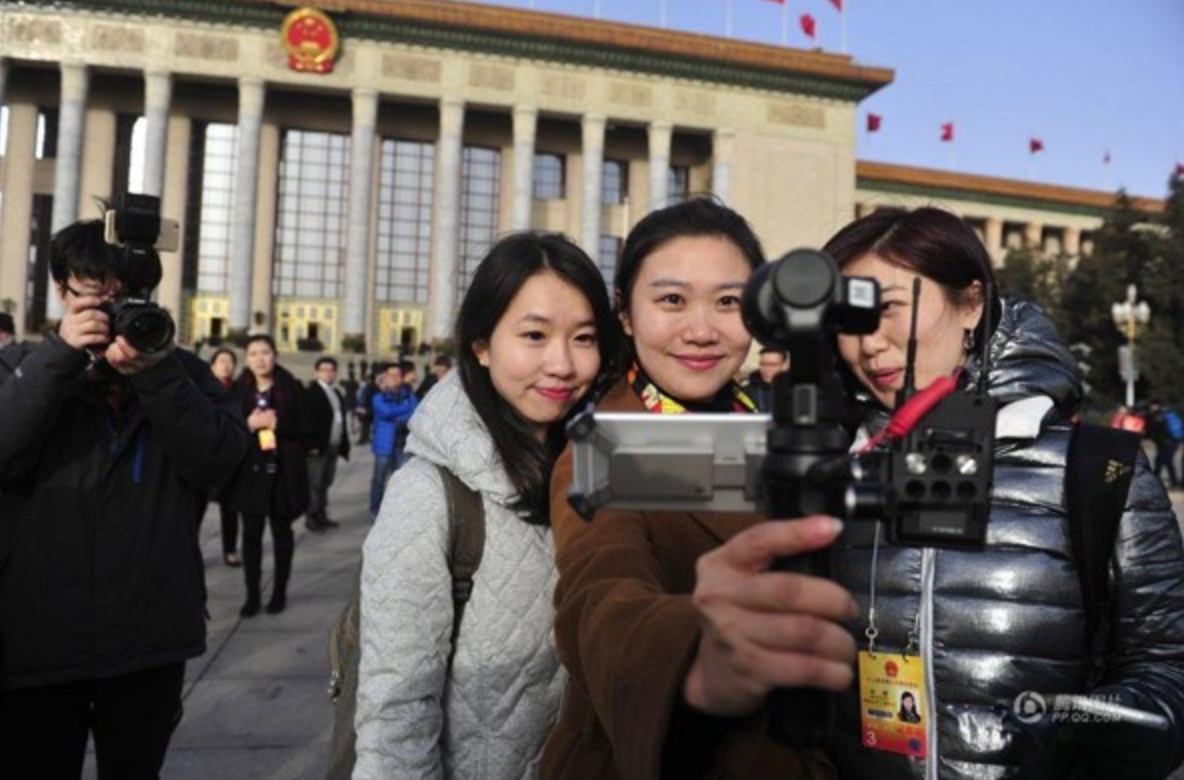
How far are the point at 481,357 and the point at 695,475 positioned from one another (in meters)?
1.17

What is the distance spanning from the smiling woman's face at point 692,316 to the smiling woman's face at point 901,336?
0.22 metres

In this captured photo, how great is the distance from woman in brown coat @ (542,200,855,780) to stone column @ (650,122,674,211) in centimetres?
3453

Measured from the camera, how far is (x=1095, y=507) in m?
1.52

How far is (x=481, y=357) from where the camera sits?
196 cm

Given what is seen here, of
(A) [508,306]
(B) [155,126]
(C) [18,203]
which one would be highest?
(B) [155,126]

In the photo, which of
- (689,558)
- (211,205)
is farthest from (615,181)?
(689,558)

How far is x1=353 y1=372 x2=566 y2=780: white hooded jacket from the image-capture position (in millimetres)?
1682

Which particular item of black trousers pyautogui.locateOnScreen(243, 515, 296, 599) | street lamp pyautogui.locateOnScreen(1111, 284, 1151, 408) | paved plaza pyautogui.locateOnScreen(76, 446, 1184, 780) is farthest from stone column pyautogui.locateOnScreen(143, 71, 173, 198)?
street lamp pyautogui.locateOnScreen(1111, 284, 1151, 408)

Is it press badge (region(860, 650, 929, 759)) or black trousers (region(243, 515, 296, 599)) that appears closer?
press badge (region(860, 650, 929, 759))

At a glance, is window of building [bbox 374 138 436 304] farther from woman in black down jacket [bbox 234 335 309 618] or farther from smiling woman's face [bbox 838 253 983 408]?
smiling woman's face [bbox 838 253 983 408]

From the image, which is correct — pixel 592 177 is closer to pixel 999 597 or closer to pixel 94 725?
pixel 94 725

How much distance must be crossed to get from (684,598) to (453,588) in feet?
2.97

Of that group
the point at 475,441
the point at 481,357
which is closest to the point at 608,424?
the point at 475,441

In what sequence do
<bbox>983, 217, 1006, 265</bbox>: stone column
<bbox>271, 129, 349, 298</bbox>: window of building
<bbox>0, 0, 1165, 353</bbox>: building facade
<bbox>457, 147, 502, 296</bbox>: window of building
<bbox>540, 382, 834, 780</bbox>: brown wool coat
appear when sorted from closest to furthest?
<bbox>540, 382, 834, 780</bbox>: brown wool coat < <bbox>0, 0, 1165, 353</bbox>: building facade < <bbox>271, 129, 349, 298</bbox>: window of building < <bbox>457, 147, 502, 296</bbox>: window of building < <bbox>983, 217, 1006, 265</bbox>: stone column
